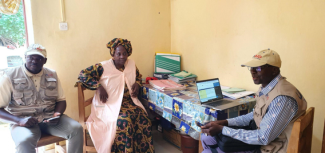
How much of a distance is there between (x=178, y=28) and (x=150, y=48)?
502 mm

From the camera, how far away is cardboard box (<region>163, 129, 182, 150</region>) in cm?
234

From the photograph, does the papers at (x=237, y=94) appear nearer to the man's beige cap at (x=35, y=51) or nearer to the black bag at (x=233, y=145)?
the black bag at (x=233, y=145)

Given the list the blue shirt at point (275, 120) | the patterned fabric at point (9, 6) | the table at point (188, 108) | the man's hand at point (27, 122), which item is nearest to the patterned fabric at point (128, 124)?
A: the table at point (188, 108)

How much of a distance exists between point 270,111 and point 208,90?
625 millimetres

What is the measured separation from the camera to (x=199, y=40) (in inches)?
101

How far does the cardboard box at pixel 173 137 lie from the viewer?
234 centimetres

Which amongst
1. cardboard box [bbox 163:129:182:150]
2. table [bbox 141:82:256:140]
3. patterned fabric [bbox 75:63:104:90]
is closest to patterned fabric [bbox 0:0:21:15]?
patterned fabric [bbox 75:63:104:90]

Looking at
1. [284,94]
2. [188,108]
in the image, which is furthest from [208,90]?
[284,94]

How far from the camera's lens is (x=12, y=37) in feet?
8.30

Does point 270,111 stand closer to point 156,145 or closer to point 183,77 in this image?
point 183,77

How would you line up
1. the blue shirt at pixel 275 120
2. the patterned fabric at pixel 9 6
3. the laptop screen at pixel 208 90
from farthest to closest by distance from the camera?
the patterned fabric at pixel 9 6
the laptop screen at pixel 208 90
the blue shirt at pixel 275 120

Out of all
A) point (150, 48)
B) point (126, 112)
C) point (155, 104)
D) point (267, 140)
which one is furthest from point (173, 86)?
point (267, 140)

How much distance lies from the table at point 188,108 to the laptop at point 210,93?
63mm

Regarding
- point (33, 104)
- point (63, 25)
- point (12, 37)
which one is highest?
point (63, 25)
